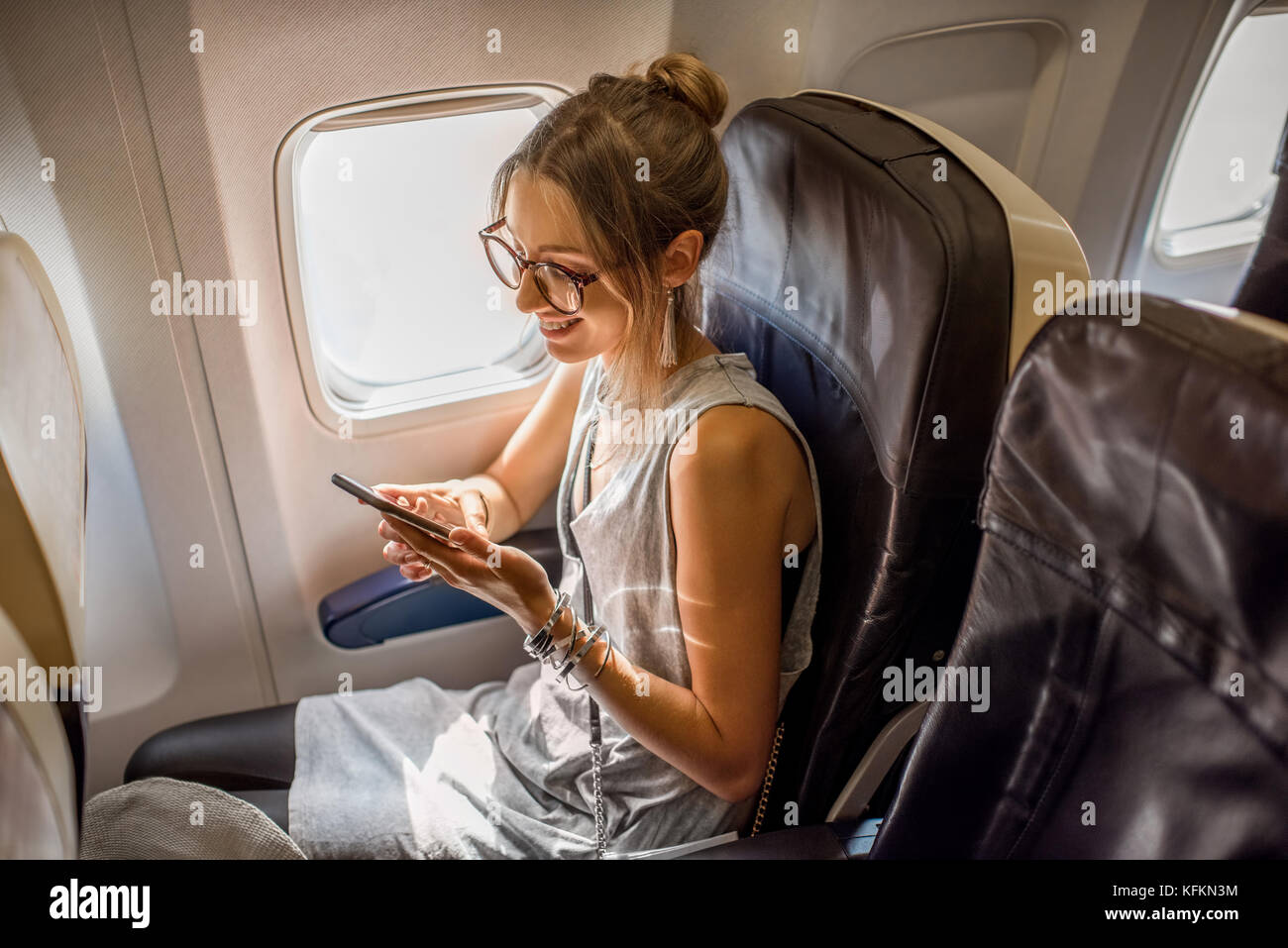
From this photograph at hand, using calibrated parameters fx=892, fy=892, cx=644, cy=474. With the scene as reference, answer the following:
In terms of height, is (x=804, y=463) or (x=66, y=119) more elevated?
(x=66, y=119)

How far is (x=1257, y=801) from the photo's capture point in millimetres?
692

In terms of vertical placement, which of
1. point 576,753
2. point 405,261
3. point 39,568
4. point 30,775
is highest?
point 405,261

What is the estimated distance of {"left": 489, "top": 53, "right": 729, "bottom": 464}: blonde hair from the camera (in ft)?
4.17

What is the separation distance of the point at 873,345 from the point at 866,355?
2 centimetres

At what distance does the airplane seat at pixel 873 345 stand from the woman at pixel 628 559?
0.08 metres

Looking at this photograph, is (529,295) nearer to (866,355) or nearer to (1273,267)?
(866,355)

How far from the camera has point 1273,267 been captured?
1.45 m

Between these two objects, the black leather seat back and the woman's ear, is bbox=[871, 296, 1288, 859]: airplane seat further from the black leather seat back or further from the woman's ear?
the woman's ear

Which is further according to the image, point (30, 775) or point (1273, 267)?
point (1273, 267)

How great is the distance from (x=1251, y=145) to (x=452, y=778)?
2.66m

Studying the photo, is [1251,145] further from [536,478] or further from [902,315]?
[536,478]

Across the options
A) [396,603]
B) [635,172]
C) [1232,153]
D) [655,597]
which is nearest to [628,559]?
[655,597]

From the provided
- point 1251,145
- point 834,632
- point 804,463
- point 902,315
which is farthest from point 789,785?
point 1251,145

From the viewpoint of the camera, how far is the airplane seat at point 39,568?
905 millimetres
